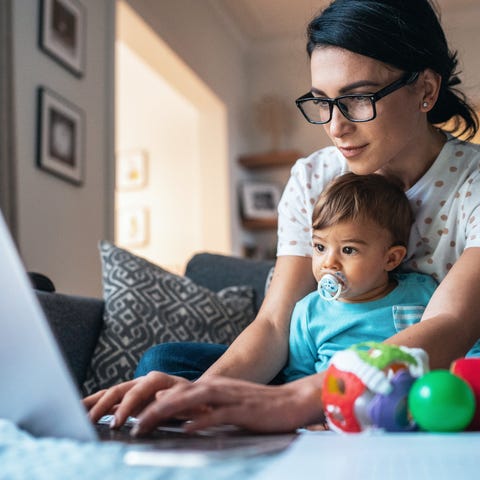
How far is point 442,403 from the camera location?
0.63m

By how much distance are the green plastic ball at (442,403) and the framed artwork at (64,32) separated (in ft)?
9.03

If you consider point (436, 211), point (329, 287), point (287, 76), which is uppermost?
point (287, 76)

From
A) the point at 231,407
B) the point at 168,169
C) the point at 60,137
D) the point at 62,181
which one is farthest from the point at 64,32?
the point at 231,407

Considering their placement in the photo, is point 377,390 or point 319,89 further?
point 319,89

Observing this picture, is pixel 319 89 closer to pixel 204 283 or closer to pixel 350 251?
pixel 350 251

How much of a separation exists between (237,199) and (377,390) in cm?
519

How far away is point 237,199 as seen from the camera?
5.85m

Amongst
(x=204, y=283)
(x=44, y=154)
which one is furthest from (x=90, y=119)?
(x=204, y=283)

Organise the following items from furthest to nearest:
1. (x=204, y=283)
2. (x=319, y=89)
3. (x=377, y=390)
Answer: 1. (x=204, y=283)
2. (x=319, y=89)
3. (x=377, y=390)

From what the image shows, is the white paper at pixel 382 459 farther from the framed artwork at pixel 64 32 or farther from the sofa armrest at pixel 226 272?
the framed artwork at pixel 64 32

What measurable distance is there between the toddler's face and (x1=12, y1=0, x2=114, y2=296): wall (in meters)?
1.75

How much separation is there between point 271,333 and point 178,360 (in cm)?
19

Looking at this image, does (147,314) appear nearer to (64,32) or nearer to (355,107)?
(355,107)

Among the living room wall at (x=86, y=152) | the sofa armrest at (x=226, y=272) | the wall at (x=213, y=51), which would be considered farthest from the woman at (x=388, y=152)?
the wall at (x=213, y=51)
